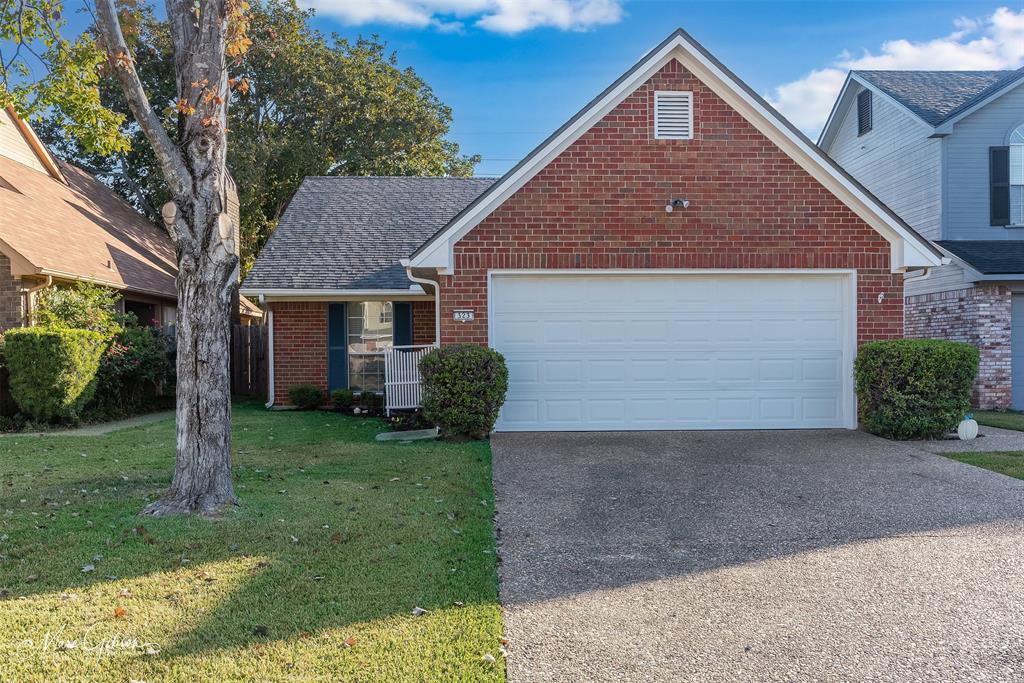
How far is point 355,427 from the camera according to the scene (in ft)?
40.7

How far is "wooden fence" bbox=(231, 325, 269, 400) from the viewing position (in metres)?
18.5

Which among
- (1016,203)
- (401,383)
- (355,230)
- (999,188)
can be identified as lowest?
(401,383)

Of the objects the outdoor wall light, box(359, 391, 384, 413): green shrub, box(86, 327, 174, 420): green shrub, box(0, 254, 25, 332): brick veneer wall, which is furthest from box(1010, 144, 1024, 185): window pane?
box(0, 254, 25, 332): brick veneer wall

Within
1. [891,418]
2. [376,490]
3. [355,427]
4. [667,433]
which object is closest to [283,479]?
[376,490]

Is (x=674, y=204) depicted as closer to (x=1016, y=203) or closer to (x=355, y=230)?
(x=355, y=230)

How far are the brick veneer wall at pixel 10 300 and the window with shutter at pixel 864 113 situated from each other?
59.8ft

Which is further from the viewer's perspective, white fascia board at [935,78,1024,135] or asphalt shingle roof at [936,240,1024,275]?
white fascia board at [935,78,1024,135]

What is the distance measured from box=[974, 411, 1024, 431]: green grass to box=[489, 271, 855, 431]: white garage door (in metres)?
2.87

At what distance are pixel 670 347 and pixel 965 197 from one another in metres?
8.58

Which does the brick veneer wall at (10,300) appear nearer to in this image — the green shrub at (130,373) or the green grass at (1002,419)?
the green shrub at (130,373)

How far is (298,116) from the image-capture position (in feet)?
88.2

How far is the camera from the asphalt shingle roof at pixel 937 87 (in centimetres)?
1576

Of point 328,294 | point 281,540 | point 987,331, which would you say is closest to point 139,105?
point 281,540

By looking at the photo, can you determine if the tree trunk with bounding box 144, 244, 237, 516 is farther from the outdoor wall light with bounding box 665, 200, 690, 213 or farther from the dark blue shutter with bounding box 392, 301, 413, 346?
the dark blue shutter with bounding box 392, 301, 413, 346
